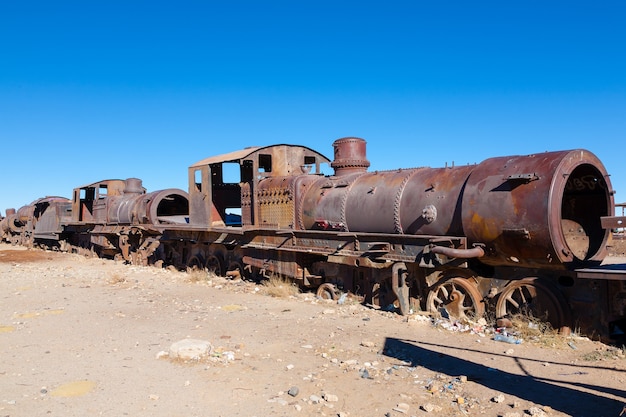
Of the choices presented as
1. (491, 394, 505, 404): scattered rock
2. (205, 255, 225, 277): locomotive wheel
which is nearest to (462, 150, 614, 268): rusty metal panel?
(491, 394, 505, 404): scattered rock

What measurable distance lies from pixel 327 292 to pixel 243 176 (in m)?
4.99

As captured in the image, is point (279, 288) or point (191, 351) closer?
point (191, 351)

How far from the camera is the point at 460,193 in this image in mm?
7668

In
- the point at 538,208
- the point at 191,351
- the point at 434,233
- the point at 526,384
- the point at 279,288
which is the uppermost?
the point at 538,208

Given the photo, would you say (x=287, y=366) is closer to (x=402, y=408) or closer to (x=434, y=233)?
(x=402, y=408)

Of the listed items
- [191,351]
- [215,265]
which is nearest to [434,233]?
[191,351]

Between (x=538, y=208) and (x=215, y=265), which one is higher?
(x=538, y=208)

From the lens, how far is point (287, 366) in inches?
226

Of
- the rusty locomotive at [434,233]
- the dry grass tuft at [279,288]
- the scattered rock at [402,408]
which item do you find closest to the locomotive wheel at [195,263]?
the rusty locomotive at [434,233]

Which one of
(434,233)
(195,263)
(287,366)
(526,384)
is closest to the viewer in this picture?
(526,384)

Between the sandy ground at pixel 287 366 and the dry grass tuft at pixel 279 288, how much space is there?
0.96m

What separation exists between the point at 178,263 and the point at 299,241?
6.89 m

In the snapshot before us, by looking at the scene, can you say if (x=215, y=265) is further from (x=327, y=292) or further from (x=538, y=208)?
(x=538, y=208)

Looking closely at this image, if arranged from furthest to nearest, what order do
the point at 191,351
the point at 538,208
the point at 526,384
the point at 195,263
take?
the point at 195,263, the point at 538,208, the point at 191,351, the point at 526,384
